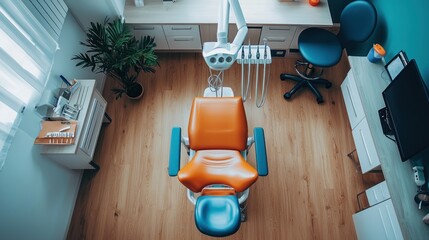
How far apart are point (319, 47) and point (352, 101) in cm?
58

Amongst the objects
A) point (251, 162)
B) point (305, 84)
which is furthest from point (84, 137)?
point (305, 84)

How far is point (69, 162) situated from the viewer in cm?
210

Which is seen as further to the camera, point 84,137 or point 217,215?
point 84,137

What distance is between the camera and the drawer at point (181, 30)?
2504 millimetres

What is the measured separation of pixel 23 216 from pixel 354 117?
2.73 m

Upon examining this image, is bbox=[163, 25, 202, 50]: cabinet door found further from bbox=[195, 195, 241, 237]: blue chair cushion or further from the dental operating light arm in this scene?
bbox=[195, 195, 241, 237]: blue chair cushion

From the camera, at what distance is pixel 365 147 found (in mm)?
2082

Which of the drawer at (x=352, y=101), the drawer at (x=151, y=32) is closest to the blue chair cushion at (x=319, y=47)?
the drawer at (x=352, y=101)

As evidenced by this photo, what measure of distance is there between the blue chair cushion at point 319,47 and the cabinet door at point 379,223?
1.25 meters

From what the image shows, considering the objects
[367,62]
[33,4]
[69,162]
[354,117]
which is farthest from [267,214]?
[33,4]

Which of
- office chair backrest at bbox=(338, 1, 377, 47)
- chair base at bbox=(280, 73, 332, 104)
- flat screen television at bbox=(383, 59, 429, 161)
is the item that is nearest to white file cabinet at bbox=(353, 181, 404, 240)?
flat screen television at bbox=(383, 59, 429, 161)

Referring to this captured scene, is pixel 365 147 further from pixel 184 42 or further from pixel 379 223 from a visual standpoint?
pixel 184 42

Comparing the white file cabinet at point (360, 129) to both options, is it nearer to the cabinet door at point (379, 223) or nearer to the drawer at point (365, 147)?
the drawer at point (365, 147)

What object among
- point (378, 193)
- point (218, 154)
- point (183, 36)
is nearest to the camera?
point (218, 154)
